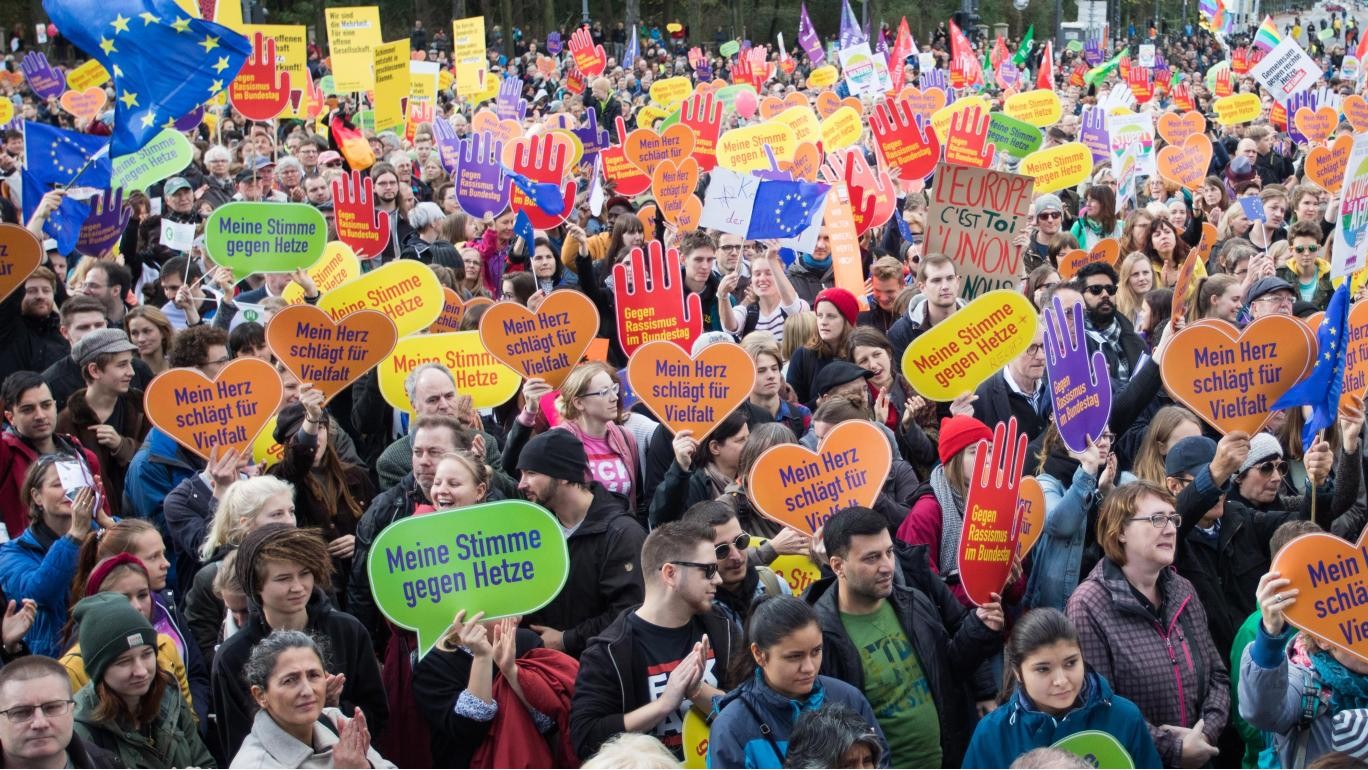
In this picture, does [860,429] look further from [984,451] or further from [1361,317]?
[1361,317]

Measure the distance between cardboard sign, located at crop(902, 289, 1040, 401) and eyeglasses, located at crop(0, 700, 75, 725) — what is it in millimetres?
3774

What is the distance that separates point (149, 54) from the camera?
10.2m

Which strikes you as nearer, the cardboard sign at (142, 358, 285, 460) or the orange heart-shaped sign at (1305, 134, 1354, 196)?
the cardboard sign at (142, 358, 285, 460)

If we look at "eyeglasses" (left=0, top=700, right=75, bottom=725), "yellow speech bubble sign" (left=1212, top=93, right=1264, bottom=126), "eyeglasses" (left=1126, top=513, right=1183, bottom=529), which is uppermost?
"eyeglasses" (left=1126, top=513, right=1183, bottom=529)

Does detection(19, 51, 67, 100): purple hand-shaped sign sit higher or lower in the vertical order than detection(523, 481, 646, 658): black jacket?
lower

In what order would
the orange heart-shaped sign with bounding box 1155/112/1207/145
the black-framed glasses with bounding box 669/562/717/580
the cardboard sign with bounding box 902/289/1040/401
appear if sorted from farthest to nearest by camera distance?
the orange heart-shaped sign with bounding box 1155/112/1207/145
the cardboard sign with bounding box 902/289/1040/401
the black-framed glasses with bounding box 669/562/717/580

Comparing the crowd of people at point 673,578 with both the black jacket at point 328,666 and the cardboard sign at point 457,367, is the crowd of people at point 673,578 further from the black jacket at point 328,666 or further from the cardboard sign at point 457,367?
the cardboard sign at point 457,367

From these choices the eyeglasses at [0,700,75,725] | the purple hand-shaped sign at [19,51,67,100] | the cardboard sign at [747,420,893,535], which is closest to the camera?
the eyeglasses at [0,700,75,725]

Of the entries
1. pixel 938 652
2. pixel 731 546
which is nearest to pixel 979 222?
pixel 731 546

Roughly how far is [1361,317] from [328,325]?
421cm

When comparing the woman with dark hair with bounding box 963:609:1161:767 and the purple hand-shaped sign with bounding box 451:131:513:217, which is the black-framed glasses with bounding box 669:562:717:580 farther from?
the purple hand-shaped sign with bounding box 451:131:513:217

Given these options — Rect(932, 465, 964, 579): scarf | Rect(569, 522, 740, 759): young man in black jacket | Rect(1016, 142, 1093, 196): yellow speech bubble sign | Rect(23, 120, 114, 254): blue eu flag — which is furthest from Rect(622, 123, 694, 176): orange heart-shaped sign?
Rect(569, 522, 740, 759): young man in black jacket

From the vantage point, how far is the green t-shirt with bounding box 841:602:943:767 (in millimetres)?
4637

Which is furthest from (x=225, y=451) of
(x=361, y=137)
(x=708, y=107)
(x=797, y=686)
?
(x=361, y=137)
